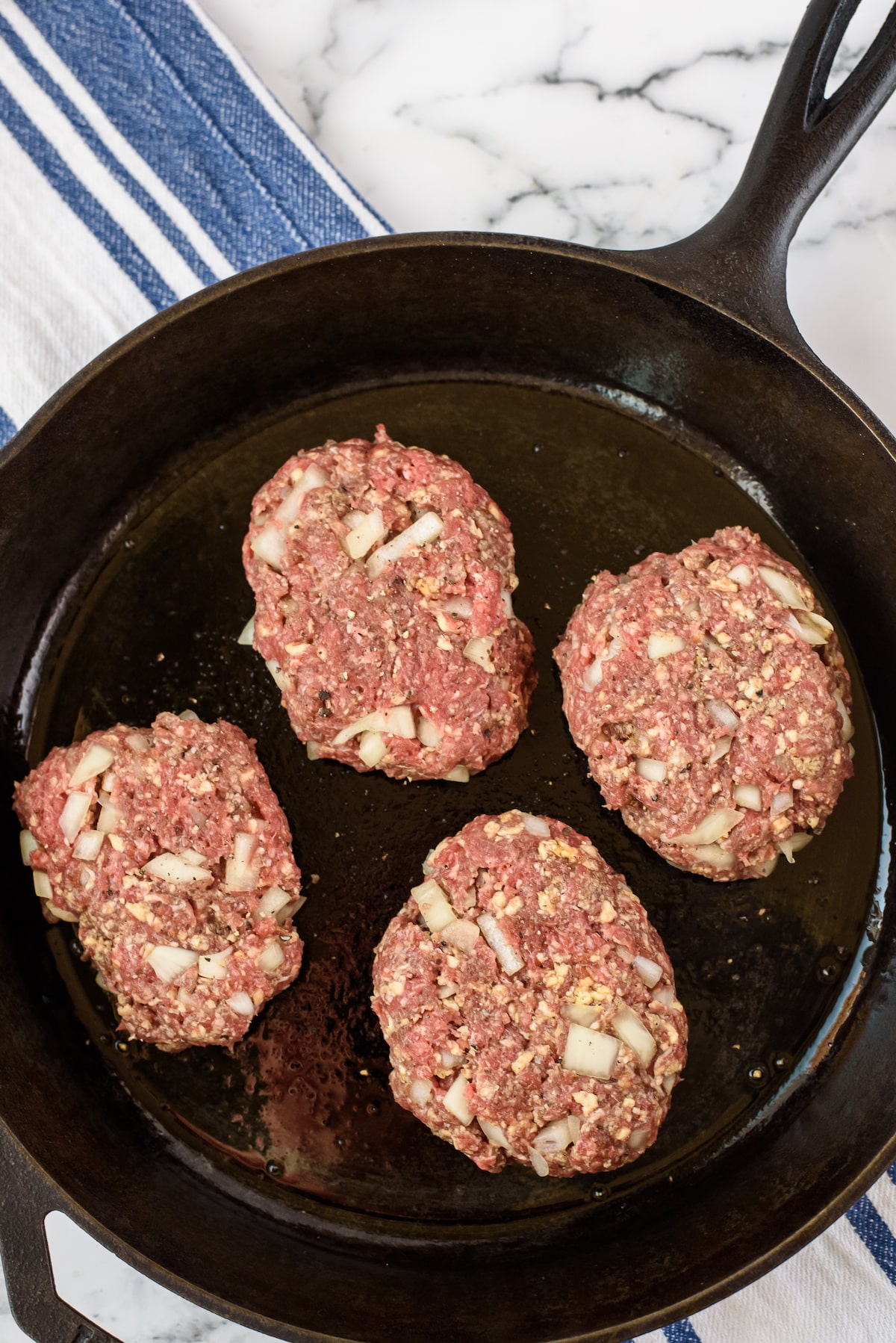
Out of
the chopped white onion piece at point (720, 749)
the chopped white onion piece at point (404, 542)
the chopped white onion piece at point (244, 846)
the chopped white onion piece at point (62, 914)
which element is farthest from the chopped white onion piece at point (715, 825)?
the chopped white onion piece at point (62, 914)

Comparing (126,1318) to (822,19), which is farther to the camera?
(126,1318)

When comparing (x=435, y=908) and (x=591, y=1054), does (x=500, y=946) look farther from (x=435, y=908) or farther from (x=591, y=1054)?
(x=591, y=1054)

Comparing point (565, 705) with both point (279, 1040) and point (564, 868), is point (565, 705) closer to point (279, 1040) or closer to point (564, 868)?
point (564, 868)

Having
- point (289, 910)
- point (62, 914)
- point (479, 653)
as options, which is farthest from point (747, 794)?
point (62, 914)

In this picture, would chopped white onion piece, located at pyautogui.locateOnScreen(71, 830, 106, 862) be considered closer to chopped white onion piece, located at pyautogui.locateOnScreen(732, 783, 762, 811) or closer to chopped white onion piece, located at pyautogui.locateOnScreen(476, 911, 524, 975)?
chopped white onion piece, located at pyautogui.locateOnScreen(476, 911, 524, 975)

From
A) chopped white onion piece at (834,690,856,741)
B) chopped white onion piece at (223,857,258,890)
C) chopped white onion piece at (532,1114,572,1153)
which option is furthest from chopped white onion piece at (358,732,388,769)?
chopped white onion piece at (834,690,856,741)

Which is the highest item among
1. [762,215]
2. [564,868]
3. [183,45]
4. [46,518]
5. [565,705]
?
[183,45]

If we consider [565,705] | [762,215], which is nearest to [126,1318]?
[565,705]
